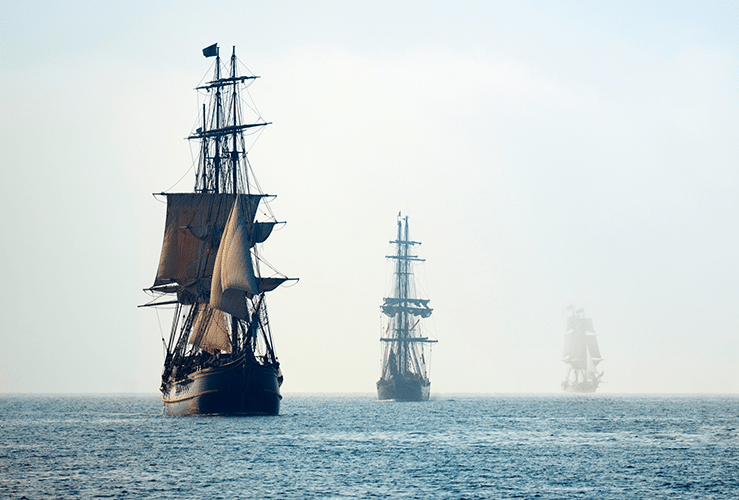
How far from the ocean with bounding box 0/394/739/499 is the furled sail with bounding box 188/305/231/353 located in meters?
6.02

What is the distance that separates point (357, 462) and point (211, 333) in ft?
99.5

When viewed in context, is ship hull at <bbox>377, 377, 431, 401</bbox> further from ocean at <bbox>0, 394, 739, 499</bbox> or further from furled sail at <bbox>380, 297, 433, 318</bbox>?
ocean at <bbox>0, 394, 739, 499</bbox>

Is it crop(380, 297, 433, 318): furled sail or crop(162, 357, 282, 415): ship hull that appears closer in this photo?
crop(162, 357, 282, 415): ship hull

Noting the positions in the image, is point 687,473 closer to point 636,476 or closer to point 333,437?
point 636,476

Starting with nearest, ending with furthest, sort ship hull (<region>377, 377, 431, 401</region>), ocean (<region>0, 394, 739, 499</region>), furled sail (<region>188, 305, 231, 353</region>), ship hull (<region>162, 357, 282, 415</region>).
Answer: ocean (<region>0, 394, 739, 499</region>), ship hull (<region>162, 357, 282, 415</region>), furled sail (<region>188, 305, 231, 353</region>), ship hull (<region>377, 377, 431, 401</region>)

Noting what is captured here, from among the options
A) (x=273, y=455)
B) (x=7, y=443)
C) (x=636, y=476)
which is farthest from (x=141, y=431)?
(x=636, y=476)

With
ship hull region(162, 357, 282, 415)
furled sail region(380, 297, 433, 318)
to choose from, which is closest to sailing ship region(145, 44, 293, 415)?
ship hull region(162, 357, 282, 415)

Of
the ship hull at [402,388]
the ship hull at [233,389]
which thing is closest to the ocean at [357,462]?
the ship hull at [233,389]

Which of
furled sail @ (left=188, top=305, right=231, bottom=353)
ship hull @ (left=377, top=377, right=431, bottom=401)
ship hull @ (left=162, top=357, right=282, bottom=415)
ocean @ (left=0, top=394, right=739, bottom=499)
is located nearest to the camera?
ocean @ (left=0, top=394, right=739, bottom=499)

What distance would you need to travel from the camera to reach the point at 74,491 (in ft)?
134

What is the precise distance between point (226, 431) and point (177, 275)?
26400 millimetres

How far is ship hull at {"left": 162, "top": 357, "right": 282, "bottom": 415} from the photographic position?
7450 centimetres

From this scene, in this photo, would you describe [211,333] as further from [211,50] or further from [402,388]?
[402,388]

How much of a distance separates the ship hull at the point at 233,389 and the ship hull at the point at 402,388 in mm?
72823
